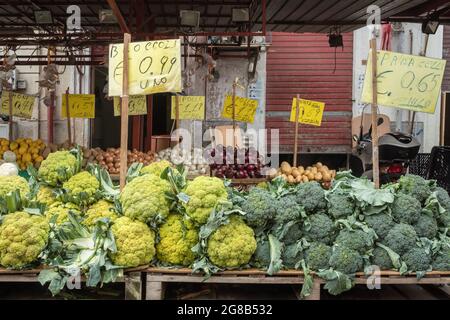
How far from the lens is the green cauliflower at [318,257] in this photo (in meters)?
3.08

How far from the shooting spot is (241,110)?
7324 mm

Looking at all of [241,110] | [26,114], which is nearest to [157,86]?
[241,110]

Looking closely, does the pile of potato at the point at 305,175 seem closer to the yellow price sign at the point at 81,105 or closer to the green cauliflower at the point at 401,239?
the yellow price sign at the point at 81,105

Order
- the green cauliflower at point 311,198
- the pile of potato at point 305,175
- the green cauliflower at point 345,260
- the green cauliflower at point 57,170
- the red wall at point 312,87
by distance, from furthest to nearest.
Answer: the red wall at point 312,87
the pile of potato at point 305,175
the green cauliflower at point 57,170
the green cauliflower at point 311,198
the green cauliflower at point 345,260

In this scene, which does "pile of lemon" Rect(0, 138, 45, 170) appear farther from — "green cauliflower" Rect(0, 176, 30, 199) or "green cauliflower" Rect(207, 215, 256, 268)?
"green cauliflower" Rect(207, 215, 256, 268)

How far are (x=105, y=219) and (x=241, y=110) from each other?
4549 millimetres

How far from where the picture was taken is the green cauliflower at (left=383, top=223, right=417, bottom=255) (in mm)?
3123

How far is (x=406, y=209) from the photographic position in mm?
3238

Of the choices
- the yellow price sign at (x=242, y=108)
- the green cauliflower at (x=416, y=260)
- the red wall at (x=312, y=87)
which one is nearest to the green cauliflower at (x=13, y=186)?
the green cauliflower at (x=416, y=260)

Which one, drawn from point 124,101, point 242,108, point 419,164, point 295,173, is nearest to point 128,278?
point 124,101

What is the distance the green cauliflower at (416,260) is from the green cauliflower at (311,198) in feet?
2.02

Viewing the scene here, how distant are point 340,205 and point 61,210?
189 centimetres
